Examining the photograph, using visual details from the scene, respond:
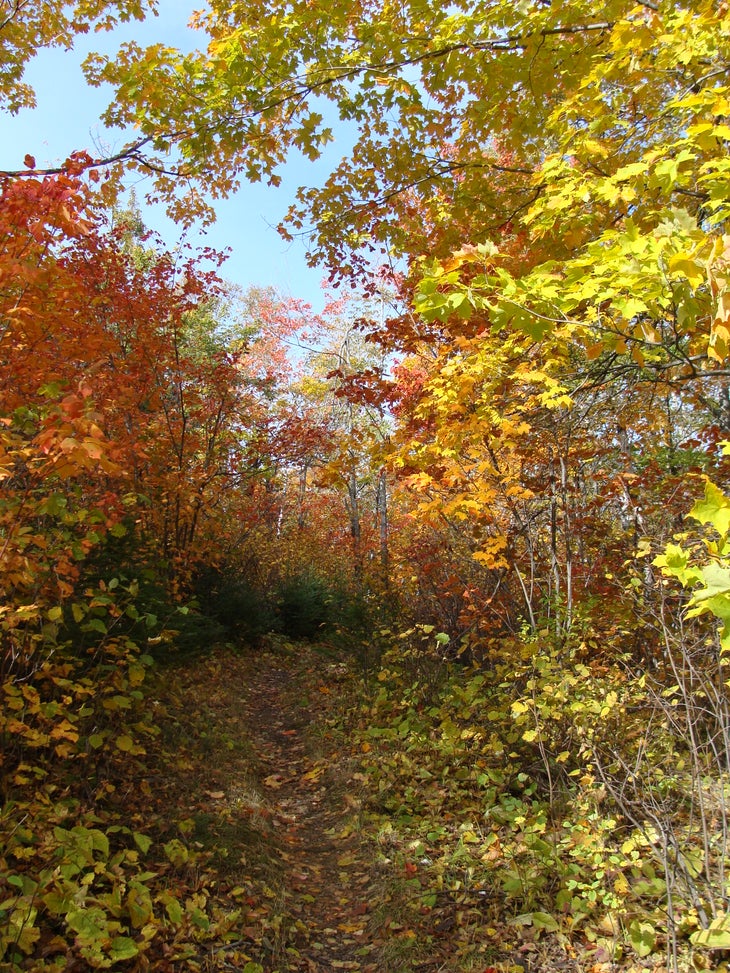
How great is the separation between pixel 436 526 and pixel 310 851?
2.63m

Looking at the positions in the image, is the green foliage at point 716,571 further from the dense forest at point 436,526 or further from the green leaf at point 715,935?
the green leaf at point 715,935

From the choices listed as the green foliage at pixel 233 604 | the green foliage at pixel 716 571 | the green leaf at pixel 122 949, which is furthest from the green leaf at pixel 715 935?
the green foliage at pixel 233 604

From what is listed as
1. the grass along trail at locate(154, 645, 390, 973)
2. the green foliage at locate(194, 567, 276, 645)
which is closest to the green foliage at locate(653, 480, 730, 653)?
the grass along trail at locate(154, 645, 390, 973)

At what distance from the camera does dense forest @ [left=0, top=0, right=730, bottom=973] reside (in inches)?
104

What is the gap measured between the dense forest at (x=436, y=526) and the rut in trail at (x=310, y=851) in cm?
4

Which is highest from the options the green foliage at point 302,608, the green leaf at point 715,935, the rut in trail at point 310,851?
the green foliage at point 302,608

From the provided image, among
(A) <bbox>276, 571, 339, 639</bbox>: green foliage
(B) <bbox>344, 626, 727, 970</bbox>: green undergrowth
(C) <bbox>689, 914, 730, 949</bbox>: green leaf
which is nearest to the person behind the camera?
(C) <bbox>689, 914, 730, 949</bbox>: green leaf

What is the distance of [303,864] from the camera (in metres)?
3.94

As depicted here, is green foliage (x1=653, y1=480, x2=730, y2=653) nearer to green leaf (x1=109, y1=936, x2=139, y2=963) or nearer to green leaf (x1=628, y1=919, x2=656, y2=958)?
green leaf (x1=628, y1=919, x2=656, y2=958)

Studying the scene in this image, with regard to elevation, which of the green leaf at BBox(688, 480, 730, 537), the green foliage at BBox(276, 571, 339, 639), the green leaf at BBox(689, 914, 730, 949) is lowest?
the green leaf at BBox(689, 914, 730, 949)

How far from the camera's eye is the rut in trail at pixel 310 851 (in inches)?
121

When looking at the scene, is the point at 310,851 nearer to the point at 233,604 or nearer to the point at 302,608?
the point at 233,604

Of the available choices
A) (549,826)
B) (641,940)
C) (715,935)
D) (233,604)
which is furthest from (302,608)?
(715,935)

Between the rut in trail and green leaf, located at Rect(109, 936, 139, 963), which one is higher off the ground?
green leaf, located at Rect(109, 936, 139, 963)
